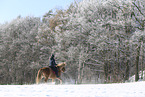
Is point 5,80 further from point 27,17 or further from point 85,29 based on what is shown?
point 85,29

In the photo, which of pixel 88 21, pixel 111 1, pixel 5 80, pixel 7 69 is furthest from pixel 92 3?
pixel 5 80

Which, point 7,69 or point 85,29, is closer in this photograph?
point 85,29

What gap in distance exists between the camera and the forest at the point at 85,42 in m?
24.6

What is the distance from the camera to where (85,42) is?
32562 millimetres

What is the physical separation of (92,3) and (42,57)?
18821 millimetres

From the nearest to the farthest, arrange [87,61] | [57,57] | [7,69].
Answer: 1. [87,61]
2. [57,57]
3. [7,69]

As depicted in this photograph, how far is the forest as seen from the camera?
80.6 feet

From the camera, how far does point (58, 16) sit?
4031cm
